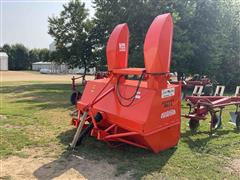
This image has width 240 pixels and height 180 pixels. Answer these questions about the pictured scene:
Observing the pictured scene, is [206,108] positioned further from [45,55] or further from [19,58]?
[19,58]

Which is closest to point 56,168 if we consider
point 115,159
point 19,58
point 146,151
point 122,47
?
point 115,159

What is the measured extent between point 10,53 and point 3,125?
68989mm

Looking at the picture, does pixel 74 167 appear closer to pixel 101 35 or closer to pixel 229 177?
pixel 229 177

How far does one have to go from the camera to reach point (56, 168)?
468 cm

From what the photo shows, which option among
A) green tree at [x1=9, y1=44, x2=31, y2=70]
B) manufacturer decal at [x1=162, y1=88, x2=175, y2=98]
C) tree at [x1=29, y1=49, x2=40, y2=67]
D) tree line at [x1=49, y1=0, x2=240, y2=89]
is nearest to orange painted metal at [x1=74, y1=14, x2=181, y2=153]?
manufacturer decal at [x1=162, y1=88, x2=175, y2=98]

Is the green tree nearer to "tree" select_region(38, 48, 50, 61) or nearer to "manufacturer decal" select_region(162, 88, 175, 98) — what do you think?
"tree" select_region(38, 48, 50, 61)

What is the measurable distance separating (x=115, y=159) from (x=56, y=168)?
Answer: 2.98 ft

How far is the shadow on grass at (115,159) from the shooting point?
4496mm

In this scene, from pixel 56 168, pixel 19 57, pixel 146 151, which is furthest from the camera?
pixel 19 57

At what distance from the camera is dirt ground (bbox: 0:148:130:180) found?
4371 millimetres

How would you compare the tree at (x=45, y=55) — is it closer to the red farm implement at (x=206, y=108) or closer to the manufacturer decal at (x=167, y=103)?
→ the red farm implement at (x=206, y=108)

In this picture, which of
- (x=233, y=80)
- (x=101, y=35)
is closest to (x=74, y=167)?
(x=233, y=80)

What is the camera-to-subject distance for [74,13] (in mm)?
28281

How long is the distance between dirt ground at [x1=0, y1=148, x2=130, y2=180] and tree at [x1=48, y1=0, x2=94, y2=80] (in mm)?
21288
